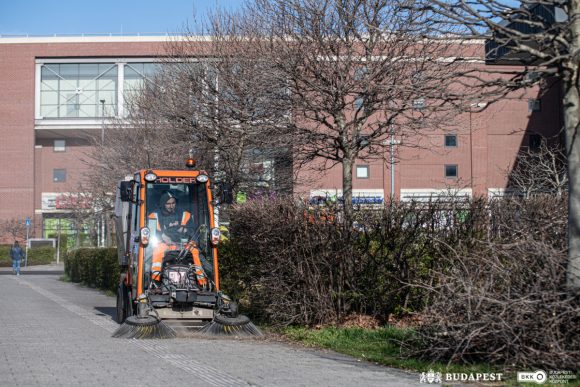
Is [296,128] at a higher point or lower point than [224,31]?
lower

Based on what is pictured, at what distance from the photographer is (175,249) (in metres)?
15.0

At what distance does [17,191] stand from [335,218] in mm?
52705

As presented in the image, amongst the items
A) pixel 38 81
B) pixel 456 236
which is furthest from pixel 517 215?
pixel 38 81

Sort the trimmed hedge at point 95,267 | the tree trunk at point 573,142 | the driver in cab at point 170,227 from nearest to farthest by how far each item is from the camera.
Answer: the tree trunk at point 573,142 < the driver in cab at point 170,227 < the trimmed hedge at point 95,267

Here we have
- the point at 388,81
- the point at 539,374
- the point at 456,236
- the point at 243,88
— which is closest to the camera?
the point at 539,374

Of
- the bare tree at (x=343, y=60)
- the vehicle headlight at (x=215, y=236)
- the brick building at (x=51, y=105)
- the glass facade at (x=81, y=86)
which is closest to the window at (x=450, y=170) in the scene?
the brick building at (x=51, y=105)

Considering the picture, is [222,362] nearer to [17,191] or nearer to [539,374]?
[539,374]

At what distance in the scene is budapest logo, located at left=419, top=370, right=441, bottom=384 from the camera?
8.91 m

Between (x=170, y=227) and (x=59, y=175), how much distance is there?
52.6 meters

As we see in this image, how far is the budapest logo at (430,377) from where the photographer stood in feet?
29.2

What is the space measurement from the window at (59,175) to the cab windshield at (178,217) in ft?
171

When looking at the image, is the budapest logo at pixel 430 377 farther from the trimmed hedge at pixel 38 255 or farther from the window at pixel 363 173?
the trimmed hedge at pixel 38 255

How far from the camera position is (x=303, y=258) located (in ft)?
46.3

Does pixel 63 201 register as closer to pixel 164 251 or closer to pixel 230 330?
pixel 164 251
